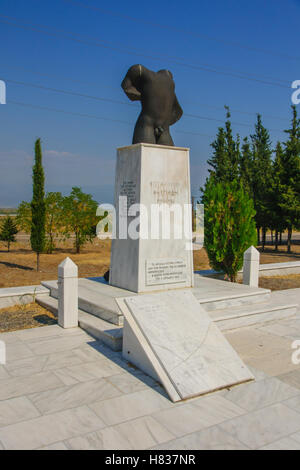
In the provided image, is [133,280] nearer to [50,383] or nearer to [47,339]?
[47,339]

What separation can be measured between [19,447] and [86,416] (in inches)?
27.3

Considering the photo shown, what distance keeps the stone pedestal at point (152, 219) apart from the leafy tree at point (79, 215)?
10307mm

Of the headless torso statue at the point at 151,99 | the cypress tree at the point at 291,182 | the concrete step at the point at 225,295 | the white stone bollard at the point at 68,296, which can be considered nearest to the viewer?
the white stone bollard at the point at 68,296

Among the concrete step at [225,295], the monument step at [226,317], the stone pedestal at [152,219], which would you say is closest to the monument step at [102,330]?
the monument step at [226,317]

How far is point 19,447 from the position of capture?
3146mm

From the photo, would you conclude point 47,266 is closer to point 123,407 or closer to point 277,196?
point 123,407

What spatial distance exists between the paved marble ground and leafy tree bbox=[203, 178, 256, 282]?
477 cm

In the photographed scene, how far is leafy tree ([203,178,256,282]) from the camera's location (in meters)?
9.91

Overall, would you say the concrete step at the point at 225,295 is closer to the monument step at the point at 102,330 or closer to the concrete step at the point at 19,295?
the monument step at the point at 102,330

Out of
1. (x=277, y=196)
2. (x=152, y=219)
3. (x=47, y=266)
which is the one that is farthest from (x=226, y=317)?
(x=277, y=196)

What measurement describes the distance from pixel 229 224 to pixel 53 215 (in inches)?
420

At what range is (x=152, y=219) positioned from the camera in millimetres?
7434

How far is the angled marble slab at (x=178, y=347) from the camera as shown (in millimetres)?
4254
